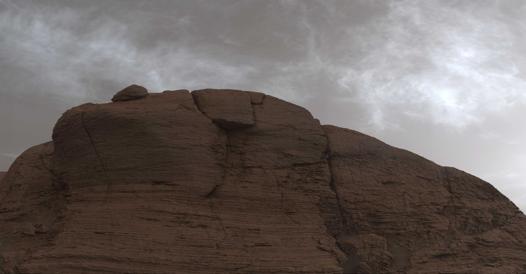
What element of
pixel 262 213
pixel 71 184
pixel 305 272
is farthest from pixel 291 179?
pixel 71 184

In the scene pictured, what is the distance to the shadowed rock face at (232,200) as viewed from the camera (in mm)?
16875

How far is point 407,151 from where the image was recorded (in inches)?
880

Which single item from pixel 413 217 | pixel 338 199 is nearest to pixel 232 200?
pixel 338 199

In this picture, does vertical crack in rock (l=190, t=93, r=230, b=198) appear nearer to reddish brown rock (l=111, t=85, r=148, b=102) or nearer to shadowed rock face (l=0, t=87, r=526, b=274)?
shadowed rock face (l=0, t=87, r=526, b=274)

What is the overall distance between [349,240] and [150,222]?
652cm

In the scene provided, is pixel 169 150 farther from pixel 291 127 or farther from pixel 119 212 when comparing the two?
pixel 291 127

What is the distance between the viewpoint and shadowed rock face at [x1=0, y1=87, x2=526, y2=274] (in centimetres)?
1688

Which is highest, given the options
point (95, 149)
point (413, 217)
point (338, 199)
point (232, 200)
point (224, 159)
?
point (224, 159)

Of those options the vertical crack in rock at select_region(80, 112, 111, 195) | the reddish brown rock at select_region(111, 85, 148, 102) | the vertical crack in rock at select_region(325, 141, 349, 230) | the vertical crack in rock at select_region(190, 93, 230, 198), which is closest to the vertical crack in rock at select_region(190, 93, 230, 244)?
the vertical crack in rock at select_region(190, 93, 230, 198)

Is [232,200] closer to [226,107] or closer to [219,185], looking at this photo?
[219,185]

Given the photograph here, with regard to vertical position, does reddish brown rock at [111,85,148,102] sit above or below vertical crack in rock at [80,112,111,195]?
above

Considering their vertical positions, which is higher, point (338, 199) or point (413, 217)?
point (338, 199)

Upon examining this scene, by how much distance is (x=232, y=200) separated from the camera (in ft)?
60.8

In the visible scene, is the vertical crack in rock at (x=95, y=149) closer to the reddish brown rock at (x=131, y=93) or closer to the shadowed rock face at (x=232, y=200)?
the shadowed rock face at (x=232, y=200)
